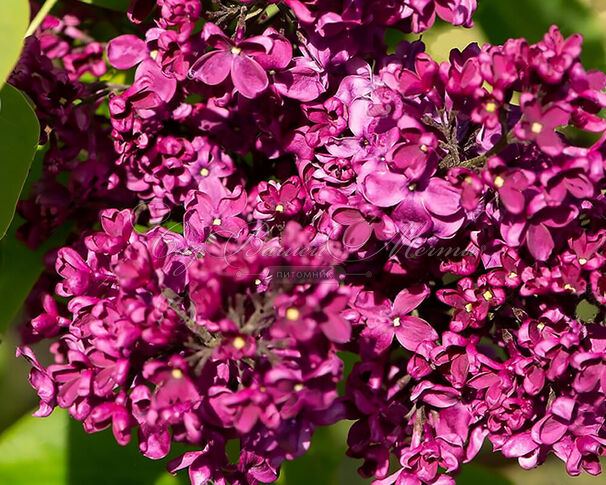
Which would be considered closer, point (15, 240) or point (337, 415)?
point (337, 415)

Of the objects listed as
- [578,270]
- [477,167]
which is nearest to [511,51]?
[477,167]

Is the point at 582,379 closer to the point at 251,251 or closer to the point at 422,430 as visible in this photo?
the point at 422,430

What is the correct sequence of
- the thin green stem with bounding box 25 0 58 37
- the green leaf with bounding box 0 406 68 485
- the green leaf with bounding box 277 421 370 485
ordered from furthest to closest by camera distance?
the green leaf with bounding box 277 421 370 485
the green leaf with bounding box 0 406 68 485
the thin green stem with bounding box 25 0 58 37

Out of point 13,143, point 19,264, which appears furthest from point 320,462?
point 13,143

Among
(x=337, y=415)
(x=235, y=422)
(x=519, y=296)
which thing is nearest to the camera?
(x=235, y=422)

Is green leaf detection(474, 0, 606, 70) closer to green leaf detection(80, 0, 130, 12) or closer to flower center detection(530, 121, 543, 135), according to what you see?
flower center detection(530, 121, 543, 135)

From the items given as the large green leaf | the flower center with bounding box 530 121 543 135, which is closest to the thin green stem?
the large green leaf

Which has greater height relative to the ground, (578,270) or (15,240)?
(578,270)

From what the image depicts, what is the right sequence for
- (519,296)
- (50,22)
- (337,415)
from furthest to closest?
(50,22)
(519,296)
(337,415)
